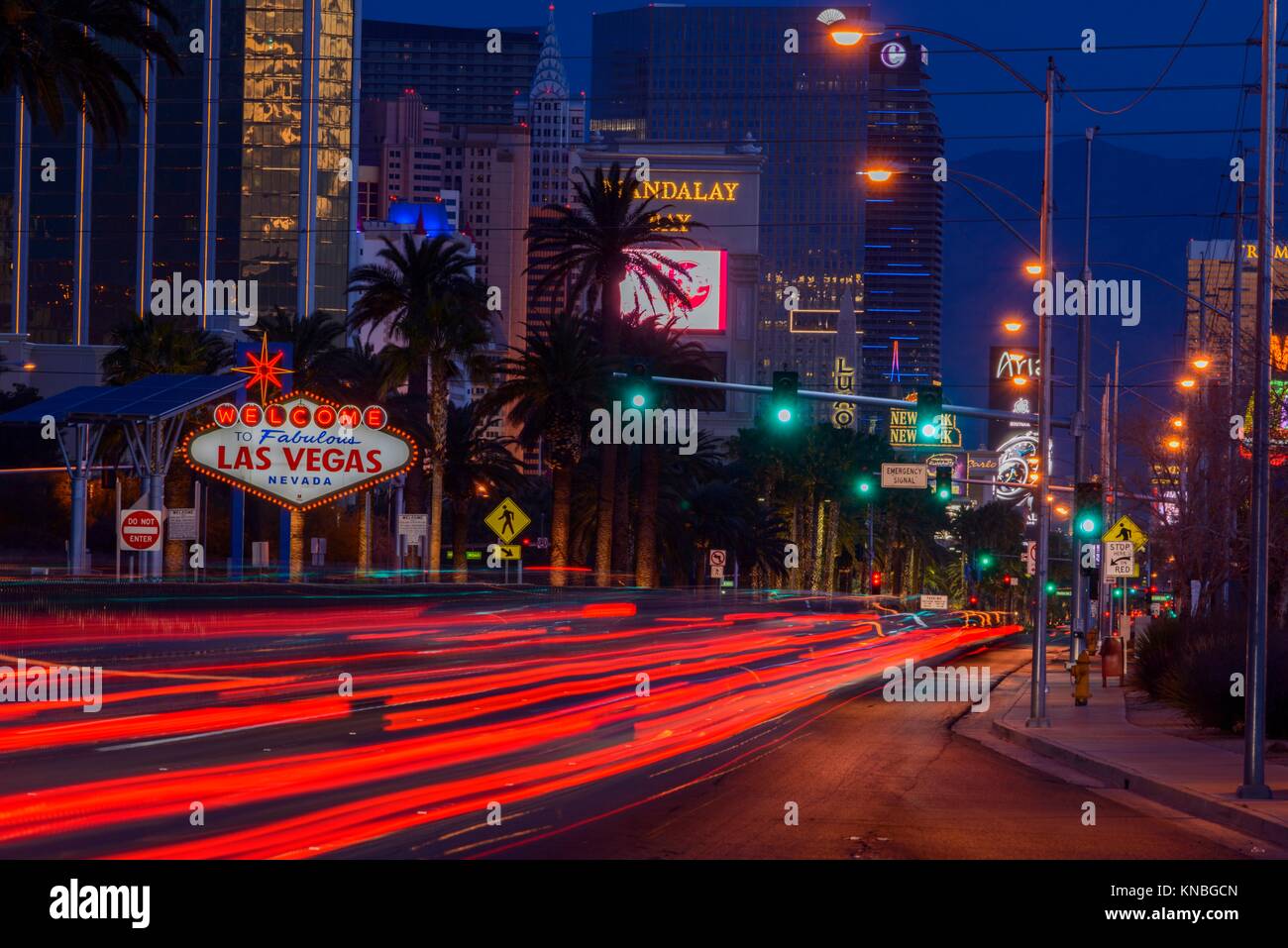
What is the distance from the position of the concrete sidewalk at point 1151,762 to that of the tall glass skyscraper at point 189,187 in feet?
363

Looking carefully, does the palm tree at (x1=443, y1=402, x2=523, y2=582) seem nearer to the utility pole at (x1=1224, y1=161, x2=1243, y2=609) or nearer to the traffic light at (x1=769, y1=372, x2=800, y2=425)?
the utility pole at (x1=1224, y1=161, x2=1243, y2=609)

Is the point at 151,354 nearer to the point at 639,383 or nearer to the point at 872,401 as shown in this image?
the point at 639,383

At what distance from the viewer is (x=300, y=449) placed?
5188 cm

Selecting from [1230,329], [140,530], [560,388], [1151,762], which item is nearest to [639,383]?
[140,530]

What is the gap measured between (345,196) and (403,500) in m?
73.9

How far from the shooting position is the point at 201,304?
12725 centimetres

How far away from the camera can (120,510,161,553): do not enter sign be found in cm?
3403

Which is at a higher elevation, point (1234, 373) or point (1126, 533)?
point (1234, 373)

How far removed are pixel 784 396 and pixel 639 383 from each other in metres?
3.02

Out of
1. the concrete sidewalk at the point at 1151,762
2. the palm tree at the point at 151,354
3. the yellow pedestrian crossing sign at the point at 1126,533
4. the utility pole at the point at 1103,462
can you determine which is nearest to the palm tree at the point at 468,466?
the palm tree at the point at 151,354

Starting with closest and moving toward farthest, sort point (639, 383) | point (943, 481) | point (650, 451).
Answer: point (639, 383)
point (943, 481)
point (650, 451)

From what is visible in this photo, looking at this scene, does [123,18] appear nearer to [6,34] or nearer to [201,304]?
[6,34]

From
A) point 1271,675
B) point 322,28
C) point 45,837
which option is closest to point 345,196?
point 322,28

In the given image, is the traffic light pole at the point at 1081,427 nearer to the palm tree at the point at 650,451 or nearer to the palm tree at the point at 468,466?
the palm tree at the point at 650,451
